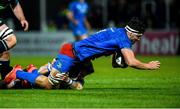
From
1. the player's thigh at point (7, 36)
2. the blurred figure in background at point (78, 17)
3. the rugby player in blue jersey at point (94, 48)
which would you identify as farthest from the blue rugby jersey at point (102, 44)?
the blurred figure in background at point (78, 17)

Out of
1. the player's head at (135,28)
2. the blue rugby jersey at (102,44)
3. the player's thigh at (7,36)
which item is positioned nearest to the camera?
the blue rugby jersey at (102,44)

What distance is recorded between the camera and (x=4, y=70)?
46.2 feet

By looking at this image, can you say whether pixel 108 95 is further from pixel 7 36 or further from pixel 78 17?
pixel 78 17

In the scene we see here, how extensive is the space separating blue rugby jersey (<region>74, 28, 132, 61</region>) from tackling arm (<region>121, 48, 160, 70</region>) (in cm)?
18

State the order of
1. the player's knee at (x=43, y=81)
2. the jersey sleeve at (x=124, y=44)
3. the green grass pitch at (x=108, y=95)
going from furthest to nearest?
1. the player's knee at (x=43, y=81)
2. the jersey sleeve at (x=124, y=44)
3. the green grass pitch at (x=108, y=95)

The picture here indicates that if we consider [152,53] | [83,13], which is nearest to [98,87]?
[83,13]

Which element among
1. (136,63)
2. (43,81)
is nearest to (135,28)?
(136,63)

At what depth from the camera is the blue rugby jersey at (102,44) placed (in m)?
13.0

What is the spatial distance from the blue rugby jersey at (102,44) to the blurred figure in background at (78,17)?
14.4 m

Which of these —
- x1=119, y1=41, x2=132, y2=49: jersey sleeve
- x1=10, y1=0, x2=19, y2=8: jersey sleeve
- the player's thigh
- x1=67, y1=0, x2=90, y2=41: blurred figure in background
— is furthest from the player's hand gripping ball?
x1=67, y1=0, x2=90, y2=41: blurred figure in background

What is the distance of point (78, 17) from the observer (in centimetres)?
2838

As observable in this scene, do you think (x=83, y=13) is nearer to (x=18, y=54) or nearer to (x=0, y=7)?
(x=18, y=54)

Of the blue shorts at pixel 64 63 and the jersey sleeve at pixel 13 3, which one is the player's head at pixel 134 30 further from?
the jersey sleeve at pixel 13 3

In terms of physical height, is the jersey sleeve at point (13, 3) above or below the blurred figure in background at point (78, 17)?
above
